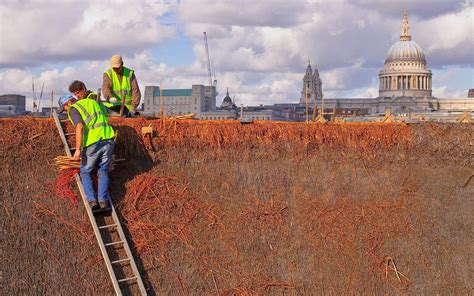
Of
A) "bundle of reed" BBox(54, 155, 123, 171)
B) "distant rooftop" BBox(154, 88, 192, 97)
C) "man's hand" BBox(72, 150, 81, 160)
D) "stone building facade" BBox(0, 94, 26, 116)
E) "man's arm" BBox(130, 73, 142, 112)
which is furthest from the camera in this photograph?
"distant rooftop" BBox(154, 88, 192, 97)

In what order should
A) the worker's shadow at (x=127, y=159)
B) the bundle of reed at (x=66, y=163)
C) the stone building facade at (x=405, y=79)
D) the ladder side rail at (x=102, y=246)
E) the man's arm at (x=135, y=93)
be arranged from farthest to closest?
the stone building facade at (x=405, y=79) < the man's arm at (x=135, y=93) < the worker's shadow at (x=127, y=159) < the bundle of reed at (x=66, y=163) < the ladder side rail at (x=102, y=246)

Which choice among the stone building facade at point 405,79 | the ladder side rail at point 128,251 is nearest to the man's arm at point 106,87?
the ladder side rail at point 128,251

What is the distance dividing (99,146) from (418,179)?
17.7 feet

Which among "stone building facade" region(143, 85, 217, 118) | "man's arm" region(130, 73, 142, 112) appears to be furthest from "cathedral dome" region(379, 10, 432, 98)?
"man's arm" region(130, 73, 142, 112)

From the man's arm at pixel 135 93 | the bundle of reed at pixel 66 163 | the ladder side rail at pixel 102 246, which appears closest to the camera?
the ladder side rail at pixel 102 246

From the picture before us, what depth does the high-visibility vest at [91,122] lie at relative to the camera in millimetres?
10039

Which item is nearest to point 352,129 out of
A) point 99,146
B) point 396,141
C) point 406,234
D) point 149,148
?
point 396,141

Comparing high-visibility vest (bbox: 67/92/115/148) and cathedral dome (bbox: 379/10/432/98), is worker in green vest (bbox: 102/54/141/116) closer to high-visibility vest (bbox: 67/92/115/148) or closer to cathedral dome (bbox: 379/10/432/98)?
high-visibility vest (bbox: 67/92/115/148)

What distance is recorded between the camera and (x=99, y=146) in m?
10.0

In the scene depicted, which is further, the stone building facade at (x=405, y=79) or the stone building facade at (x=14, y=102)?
the stone building facade at (x=405, y=79)

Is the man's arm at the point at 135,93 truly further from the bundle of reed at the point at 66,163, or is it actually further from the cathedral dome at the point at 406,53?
the cathedral dome at the point at 406,53

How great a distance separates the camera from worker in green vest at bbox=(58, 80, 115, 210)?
32.6ft

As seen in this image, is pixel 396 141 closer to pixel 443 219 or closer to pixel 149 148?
pixel 443 219

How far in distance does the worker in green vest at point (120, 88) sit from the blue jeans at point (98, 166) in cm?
184
